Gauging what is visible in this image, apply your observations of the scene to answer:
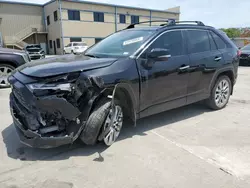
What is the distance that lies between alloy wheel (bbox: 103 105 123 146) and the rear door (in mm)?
1610

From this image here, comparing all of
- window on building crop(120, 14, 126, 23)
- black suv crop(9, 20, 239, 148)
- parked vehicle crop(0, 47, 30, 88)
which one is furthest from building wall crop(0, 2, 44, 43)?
black suv crop(9, 20, 239, 148)

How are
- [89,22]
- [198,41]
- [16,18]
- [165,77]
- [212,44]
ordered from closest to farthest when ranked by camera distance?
[165,77] → [198,41] → [212,44] → [16,18] → [89,22]

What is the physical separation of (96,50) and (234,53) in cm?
322

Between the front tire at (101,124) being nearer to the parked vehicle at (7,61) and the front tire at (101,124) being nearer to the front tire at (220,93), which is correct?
the front tire at (220,93)

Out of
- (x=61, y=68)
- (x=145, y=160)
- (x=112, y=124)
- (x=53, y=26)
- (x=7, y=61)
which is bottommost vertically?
(x=145, y=160)

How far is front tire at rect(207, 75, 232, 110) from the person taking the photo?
4793 mm

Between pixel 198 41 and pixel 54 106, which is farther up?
pixel 198 41

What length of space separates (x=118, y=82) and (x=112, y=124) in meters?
0.63

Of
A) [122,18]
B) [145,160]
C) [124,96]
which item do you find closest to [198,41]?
[124,96]

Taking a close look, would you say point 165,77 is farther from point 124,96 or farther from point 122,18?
point 122,18

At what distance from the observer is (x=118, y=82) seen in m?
3.09

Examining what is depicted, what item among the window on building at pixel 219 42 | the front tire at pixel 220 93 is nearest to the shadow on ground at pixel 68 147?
the front tire at pixel 220 93

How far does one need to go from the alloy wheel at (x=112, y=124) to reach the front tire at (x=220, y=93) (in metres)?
2.47

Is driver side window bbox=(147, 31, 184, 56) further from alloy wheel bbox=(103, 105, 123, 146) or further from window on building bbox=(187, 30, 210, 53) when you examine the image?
alloy wheel bbox=(103, 105, 123, 146)
